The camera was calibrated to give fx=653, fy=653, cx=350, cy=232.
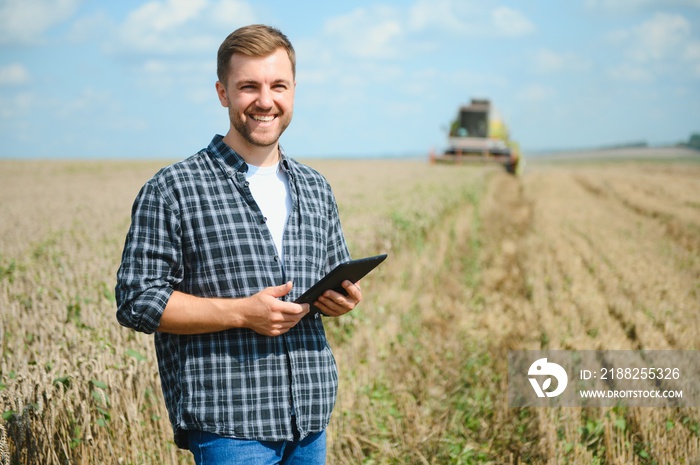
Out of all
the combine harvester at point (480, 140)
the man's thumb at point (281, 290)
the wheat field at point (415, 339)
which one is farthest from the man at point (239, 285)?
Result: the combine harvester at point (480, 140)

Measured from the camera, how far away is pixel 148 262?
2.12m

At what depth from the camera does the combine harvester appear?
3019 centimetres

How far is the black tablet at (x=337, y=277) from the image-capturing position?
2215 millimetres

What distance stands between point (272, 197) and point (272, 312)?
48 cm

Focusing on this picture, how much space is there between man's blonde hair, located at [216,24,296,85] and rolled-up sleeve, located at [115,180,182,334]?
0.50m

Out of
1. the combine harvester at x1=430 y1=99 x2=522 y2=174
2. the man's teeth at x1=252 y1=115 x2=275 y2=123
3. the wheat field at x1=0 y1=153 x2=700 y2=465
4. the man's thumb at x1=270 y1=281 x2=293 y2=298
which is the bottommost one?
the wheat field at x1=0 y1=153 x2=700 y2=465

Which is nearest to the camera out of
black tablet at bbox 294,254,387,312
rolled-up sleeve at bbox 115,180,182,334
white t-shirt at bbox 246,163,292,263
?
rolled-up sleeve at bbox 115,180,182,334

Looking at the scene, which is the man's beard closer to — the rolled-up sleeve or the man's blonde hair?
the man's blonde hair

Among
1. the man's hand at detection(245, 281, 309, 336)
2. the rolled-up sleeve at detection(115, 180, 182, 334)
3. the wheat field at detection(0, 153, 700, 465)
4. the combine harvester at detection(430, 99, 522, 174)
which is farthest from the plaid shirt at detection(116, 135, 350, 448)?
the combine harvester at detection(430, 99, 522, 174)

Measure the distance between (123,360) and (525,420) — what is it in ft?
9.52

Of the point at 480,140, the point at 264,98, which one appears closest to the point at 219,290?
the point at 264,98

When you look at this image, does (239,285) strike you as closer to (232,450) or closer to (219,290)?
(219,290)

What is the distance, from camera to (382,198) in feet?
47.4

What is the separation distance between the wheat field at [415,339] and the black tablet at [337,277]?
1527mm
